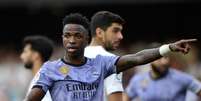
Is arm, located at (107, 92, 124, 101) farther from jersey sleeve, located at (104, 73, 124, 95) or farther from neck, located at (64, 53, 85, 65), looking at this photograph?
neck, located at (64, 53, 85, 65)

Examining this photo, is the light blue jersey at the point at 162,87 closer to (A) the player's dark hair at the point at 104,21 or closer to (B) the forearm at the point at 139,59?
(A) the player's dark hair at the point at 104,21

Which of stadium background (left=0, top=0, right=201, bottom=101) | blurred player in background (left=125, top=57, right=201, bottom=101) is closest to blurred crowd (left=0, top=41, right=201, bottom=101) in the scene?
stadium background (left=0, top=0, right=201, bottom=101)

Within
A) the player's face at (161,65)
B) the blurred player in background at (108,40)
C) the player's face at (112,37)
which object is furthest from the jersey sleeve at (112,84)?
the player's face at (161,65)

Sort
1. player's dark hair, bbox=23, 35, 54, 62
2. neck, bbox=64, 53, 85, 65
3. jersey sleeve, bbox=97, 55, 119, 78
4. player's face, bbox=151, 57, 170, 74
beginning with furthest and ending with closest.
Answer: player's face, bbox=151, 57, 170, 74 → player's dark hair, bbox=23, 35, 54, 62 → jersey sleeve, bbox=97, 55, 119, 78 → neck, bbox=64, 53, 85, 65

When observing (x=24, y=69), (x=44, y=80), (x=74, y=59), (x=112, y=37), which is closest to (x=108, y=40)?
(x=112, y=37)

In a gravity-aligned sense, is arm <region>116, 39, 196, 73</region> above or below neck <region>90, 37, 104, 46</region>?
above

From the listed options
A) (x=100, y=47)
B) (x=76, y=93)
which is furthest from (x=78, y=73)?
(x=100, y=47)

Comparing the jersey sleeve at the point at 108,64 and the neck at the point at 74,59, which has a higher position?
the neck at the point at 74,59

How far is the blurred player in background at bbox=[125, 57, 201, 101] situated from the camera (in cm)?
1159

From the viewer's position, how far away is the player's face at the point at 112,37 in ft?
28.6

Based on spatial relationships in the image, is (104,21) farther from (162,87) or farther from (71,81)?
(162,87)

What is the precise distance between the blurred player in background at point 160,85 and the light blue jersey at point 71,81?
420 cm

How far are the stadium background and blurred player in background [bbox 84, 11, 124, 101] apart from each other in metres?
7.79

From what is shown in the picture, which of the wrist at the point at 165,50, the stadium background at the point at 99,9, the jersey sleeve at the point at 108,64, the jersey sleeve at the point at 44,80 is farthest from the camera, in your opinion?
the stadium background at the point at 99,9
